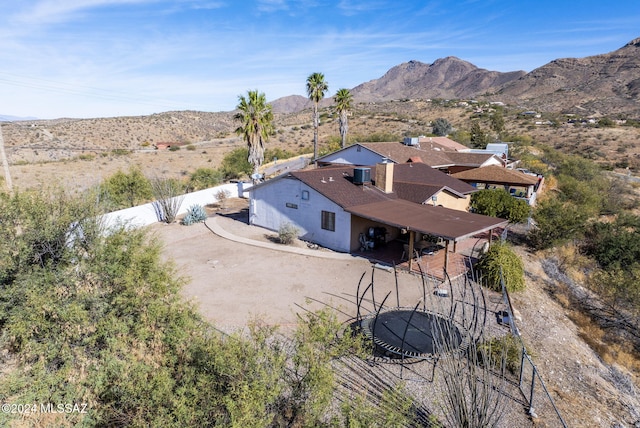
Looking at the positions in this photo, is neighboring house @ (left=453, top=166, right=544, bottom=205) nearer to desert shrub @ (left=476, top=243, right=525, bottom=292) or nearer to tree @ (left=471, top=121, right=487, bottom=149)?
desert shrub @ (left=476, top=243, right=525, bottom=292)

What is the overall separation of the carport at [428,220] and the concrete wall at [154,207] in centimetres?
1066

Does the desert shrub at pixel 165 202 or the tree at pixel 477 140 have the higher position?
the tree at pixel 477 140

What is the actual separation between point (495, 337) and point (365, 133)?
7140 cm

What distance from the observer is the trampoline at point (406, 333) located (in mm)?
11117

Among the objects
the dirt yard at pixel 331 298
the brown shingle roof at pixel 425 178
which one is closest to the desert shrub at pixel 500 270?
the dirt yard at pixel 331 298

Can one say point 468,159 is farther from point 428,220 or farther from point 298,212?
point 298,212


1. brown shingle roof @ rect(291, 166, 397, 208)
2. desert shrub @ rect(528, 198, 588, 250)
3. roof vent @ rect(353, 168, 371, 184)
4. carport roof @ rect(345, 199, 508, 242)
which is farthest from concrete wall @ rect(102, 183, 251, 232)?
desert shrub @ rect(528, 198, 588, 250)

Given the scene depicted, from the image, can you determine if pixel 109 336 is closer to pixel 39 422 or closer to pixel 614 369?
pixel 39 422

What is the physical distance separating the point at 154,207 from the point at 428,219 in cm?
2079

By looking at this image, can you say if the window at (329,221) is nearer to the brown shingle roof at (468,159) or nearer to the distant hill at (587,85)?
the brown shingle roof at (468,159)

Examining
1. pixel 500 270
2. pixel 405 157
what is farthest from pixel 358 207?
pixel 405 157

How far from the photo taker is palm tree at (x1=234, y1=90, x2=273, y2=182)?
106ft

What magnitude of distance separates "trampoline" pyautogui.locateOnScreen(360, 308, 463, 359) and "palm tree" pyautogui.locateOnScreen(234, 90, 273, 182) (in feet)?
77.6

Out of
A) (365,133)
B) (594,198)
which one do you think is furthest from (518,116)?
Answer: (594,198)
